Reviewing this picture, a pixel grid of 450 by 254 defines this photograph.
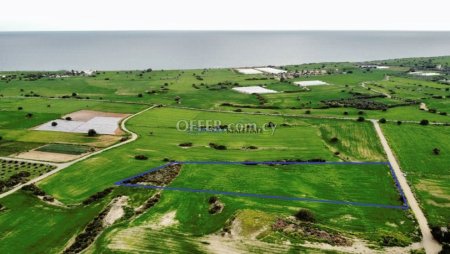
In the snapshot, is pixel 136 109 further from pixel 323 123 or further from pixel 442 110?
pixel 442 110

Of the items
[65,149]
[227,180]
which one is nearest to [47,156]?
[65,149]

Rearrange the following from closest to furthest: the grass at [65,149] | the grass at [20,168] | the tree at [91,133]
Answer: the grass at [20,168] → the grass at [65,149] → the tree at [91,133]

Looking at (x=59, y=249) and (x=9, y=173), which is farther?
(x=9, y=173)

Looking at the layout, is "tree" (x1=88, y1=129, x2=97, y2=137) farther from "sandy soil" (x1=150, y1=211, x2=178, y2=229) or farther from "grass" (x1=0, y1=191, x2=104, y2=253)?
"sandy soil" (x1=150, y1=211, x2=178, y2=229)

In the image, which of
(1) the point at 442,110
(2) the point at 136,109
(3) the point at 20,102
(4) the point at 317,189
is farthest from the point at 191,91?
(4) the point at 317,189

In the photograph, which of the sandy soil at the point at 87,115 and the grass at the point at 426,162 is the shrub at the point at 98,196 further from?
the sandy soil at the point at 87,115

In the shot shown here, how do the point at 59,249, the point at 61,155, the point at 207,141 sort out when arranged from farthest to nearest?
1. the point at 207,141
2. the point at 61,155
3. the point at 59,249

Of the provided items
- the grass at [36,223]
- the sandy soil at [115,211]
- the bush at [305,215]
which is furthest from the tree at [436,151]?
the grass at [36,223]
